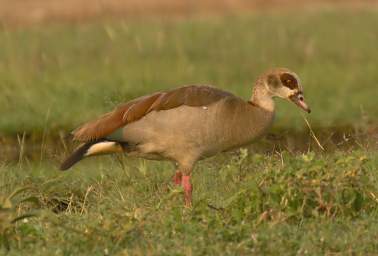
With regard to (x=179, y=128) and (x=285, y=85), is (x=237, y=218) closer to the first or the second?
(x=179, y=128)

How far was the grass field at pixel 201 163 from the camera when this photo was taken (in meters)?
4.67

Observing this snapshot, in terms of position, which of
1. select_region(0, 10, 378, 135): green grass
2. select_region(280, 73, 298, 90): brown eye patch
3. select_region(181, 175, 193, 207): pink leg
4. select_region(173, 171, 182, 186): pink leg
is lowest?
select_region(0, 10, 378, 135): green grass

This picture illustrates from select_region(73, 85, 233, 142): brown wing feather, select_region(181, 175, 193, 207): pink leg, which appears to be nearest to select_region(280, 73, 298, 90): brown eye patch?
select_region(73, 85, 233, 142): brown wing feather

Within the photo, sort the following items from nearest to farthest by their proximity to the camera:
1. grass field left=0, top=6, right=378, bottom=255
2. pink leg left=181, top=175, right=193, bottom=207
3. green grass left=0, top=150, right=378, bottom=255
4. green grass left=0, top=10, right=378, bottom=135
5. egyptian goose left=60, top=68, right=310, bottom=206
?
green grass left=0, top=150, right=378, bottom=255 → grass field left=0, top=6, right=378, bottom=255 → pink leg left=181, top=175, right=193, bottom=207 → egyptian goose left=60, top=68, right=310, bottom=206 → green grass left=0, top=10, right=378, bottom=135

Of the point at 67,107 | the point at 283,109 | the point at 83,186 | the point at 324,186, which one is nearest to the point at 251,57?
the point at 283,109

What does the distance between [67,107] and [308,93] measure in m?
2.47

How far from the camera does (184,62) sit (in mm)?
11297

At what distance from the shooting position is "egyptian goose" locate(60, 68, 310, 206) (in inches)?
233

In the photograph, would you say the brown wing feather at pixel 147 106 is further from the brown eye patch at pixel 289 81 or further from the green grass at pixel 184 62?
the green grass at pixel 184 62

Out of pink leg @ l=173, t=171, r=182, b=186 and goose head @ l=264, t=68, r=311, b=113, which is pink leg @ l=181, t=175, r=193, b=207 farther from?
goose head @ l=264, t=68, r=311, b=113

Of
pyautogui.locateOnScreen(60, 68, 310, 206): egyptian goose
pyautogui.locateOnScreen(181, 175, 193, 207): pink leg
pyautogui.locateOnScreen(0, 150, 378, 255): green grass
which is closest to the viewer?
pyautogui.locateOnScreen(0, 150, 378, 255): green grass

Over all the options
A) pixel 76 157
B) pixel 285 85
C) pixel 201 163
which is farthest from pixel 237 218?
pixel 201 163

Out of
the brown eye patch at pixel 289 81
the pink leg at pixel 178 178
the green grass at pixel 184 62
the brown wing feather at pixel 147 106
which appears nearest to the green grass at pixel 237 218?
the pink leg at pixel 178 178

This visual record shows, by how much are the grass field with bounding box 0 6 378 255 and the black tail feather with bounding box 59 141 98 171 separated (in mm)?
247
